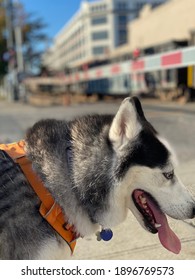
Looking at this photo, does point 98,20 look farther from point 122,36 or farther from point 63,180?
point 63,180

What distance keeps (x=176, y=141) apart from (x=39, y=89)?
29999 millimetres

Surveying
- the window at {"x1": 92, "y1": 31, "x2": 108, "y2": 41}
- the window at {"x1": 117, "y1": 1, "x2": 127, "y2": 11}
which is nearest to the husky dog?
the window at {"x1": 92, "y1": 31, "x2": 108, "y2": 41}

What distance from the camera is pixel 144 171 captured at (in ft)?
8.23

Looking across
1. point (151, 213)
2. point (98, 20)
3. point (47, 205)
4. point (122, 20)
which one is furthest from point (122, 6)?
point (47, 205)

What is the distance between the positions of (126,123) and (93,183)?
1.42 ft

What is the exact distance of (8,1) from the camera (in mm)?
32531

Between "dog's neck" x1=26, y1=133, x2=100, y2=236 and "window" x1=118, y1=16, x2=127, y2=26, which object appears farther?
"window" x1=118, y1=16, x2=127, y2=26

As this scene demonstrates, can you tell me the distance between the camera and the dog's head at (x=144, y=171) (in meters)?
2.48

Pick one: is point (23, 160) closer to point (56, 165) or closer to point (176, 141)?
point (56, 165)

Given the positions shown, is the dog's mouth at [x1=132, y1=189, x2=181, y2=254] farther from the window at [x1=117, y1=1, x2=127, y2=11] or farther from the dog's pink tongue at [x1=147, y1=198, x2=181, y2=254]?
the window at [x1=117, y1=1, x2=127, y2=11]

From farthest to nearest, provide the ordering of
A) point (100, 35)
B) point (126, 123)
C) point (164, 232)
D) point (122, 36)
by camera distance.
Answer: point (100, 35) < point (122, 36) < point (164, 232) < point (126, 123)

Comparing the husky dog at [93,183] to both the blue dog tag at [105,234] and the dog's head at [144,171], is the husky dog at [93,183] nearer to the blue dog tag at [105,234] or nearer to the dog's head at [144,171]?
the dog's head at [144,171]

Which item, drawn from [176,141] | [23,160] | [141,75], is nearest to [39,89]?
[141,75]

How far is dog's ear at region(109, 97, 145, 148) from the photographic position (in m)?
2.44
